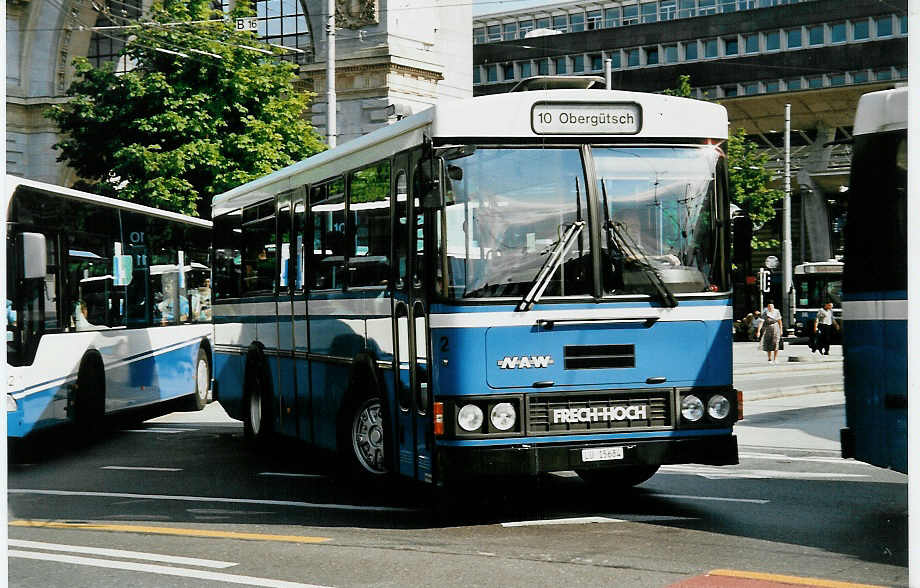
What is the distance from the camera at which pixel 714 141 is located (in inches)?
386

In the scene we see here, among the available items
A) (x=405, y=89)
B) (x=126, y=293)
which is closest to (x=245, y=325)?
(x=126, y=293)

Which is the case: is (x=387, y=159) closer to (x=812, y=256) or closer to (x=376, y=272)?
(x=376, y=272)

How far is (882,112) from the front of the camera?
9039 millimetres

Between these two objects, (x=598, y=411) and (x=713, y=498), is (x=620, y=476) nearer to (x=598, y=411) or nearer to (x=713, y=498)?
(x=713, y=498)

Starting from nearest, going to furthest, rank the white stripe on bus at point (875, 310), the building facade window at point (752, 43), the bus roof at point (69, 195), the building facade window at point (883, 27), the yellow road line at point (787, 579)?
1. the yellow road line at point (787, 579)
2. the white stripe on bus at point (875, 310)
3. the bus roof at point (69, 195)
4. the building facade window at point (883, 27)
5. the building facade window at point (752, 43)

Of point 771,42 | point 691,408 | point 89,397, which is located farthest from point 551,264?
point 771,42

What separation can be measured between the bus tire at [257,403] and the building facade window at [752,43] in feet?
187

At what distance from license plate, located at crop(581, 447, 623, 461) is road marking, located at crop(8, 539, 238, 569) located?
242 cm

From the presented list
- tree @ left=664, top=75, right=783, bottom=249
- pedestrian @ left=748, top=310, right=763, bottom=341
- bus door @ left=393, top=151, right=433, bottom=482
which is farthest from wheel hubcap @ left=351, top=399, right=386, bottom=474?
pedestrian @ left=748, top=310, right=763, bottom=341

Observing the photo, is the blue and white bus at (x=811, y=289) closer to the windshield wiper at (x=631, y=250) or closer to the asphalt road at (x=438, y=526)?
the asphalt road at (x=438, y=526)

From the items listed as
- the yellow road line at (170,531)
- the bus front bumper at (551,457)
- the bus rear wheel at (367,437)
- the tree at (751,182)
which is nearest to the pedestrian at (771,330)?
the tree at (751,182)

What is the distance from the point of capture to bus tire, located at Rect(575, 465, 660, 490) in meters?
10.9

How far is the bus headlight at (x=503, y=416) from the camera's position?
9195 millimetres

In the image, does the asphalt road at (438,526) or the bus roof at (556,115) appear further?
the bus roof at (556,115)
